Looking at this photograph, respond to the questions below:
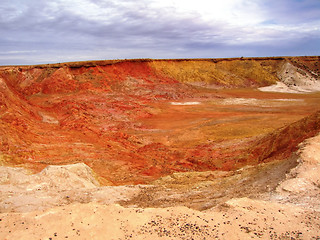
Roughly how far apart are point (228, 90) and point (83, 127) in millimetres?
31430

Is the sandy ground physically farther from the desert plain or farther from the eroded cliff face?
the eroded cliff face

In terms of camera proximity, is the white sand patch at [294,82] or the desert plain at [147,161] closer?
the desert plain at [147,161]

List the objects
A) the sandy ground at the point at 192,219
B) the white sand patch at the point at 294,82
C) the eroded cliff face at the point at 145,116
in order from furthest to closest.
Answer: the white sand patch at the point at 294,82 < the eroded cliff face at the point at 145,116 < the sandy ground at the point at 192,219

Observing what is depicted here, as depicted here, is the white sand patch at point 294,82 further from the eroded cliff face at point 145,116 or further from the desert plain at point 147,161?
the desert plain at point 147,161

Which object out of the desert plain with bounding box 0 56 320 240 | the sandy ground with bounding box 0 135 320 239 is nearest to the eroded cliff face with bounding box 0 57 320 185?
the desert plain with bounding box 0 56 320 240

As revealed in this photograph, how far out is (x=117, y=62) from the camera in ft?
149

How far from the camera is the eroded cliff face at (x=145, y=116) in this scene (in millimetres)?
14805

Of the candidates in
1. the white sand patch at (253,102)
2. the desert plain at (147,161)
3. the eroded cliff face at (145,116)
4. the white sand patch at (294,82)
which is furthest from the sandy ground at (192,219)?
the white sand patch at (294,82)

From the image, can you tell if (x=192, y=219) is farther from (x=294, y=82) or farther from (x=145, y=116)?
(x=294, y=82)

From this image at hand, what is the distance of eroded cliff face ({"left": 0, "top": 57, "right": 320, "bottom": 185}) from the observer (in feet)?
48.6

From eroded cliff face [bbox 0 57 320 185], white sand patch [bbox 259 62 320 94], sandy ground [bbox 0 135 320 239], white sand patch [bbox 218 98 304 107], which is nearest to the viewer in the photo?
sandy ground [bbox 0 135 320 239]

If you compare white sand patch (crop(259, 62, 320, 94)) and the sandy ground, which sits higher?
white sand patch (crop(259, 62, 320, 94))

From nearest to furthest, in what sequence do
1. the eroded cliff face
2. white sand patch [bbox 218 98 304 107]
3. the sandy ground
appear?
the sandy ground → the eroded cliff face → white sand patch [bbox 218 98 304 107]

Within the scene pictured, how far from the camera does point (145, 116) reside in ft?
92.1
